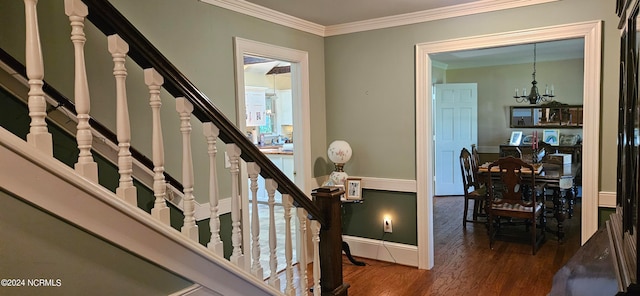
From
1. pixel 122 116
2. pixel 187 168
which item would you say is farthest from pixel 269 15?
pixel 122 116

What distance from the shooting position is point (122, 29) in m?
1.26

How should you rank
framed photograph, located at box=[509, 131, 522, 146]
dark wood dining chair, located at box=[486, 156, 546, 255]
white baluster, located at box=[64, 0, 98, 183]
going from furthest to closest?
framed photograph, located at box=[509, 131, 522, 146], dark wood dining chair, located at box=[486, 156, 546, 255], white baluster, located at box=[64, 0, 98, 183]

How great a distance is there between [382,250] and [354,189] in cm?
68

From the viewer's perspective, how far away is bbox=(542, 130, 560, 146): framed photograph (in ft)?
22.5

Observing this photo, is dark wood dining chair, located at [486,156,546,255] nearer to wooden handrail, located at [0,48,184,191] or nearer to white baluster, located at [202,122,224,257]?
wooden handrail, located at [0,48,184,191]

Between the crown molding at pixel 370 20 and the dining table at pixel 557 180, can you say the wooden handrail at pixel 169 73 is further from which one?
the dining table at pixel 557 180

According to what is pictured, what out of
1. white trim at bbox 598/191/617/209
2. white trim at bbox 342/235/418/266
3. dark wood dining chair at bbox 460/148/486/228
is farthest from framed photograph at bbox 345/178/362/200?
white trim at bbox 598/191/617/209

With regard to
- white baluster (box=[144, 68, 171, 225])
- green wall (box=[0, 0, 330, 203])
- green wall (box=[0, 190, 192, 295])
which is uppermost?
green wall (box=[0, 0, 330, 203])

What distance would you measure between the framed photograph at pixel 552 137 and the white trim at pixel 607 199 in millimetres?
4220

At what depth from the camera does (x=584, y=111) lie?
3.05 meters

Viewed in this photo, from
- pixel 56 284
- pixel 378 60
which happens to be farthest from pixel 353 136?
pixel 56 284

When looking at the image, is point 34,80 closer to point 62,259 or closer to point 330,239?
point 62,259

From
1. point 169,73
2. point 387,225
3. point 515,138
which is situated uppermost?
point 169,73

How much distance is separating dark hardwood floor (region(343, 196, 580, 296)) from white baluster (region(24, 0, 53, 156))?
2.80m
